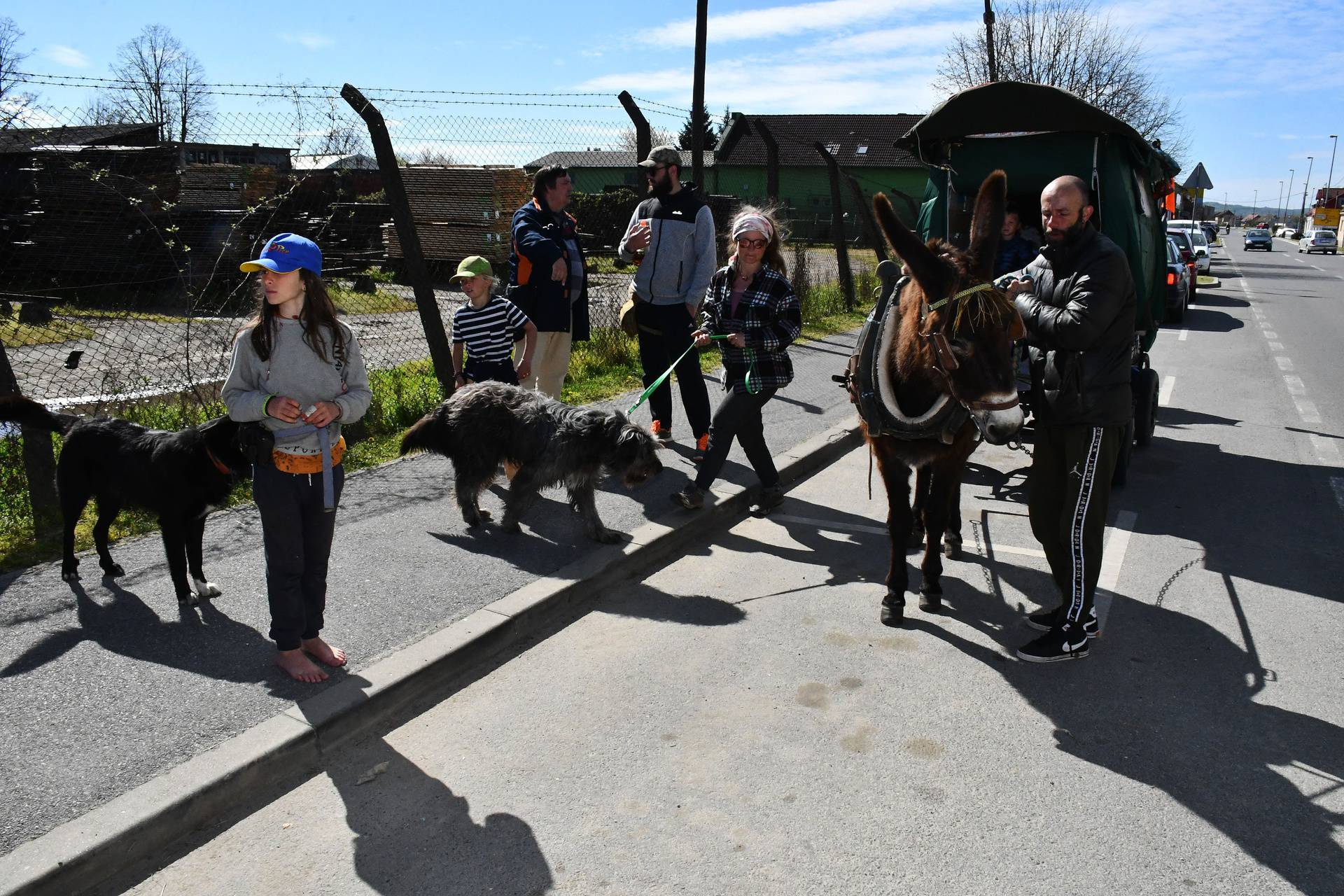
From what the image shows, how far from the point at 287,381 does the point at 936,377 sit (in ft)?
8.99

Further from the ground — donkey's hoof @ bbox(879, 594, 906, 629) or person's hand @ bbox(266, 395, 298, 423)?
person's hand @ bbox(266, 395, 298, 423)

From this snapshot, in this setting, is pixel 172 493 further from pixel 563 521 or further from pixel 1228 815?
pixel 1228 815

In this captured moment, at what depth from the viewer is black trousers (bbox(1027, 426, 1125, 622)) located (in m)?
4.28

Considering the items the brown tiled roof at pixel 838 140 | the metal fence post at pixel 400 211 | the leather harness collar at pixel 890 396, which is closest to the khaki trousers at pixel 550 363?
the metal fence post at pixel 400 211

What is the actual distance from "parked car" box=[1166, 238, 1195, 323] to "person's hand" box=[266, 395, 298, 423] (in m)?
16.6

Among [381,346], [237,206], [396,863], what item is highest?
[237,206]

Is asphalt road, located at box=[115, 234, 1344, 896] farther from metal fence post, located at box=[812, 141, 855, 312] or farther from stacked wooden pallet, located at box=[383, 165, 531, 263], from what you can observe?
stacked wooden pallet, located at box=[383, 165, 531, 263]

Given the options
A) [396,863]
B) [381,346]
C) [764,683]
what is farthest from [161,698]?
[381,346]

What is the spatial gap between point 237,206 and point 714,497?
395 inches

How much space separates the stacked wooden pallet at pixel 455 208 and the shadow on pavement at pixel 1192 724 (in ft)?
47.8

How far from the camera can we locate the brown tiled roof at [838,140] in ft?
188

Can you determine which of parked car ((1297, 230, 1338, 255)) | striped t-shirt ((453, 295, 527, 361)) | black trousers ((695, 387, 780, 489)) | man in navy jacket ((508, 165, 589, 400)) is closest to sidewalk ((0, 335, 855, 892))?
black trousers ((695, 387, 780, 489))

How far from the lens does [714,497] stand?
660 cm

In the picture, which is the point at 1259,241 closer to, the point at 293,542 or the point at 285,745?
the point at 293,542
